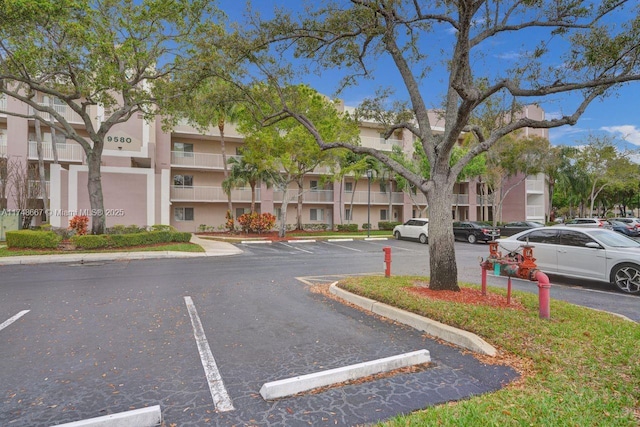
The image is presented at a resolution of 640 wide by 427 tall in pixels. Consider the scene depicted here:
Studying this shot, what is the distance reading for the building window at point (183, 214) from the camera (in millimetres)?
27459

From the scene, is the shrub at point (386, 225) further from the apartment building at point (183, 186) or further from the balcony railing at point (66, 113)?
the balcony railing at point (66, 113)

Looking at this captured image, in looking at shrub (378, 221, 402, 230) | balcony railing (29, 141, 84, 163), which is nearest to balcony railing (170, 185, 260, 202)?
balcony railing (29, 141, 84, 163)

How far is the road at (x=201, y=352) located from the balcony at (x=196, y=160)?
1837 centimetres

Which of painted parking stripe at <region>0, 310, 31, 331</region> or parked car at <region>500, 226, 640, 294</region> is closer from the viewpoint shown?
painted parking stripe at <region>0, 310, 31, 331</region>

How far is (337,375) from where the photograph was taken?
365 centimetres

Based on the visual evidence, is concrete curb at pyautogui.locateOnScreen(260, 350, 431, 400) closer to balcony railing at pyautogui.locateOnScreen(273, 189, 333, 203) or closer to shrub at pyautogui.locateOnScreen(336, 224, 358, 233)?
shrub at pyautogui.locateOnScreen(336, 224, 358, 233)

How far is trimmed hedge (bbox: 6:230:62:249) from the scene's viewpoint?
14930 mm

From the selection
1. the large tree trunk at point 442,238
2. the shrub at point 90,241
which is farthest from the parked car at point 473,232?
the shrub at point 90,241

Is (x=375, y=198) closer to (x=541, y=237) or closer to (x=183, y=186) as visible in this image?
(x=183, y=186)

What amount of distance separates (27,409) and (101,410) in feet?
2.21

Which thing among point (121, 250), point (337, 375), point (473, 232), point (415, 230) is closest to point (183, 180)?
point (121, 250)

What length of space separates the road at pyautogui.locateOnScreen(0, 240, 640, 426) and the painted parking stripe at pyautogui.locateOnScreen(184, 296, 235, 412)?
0.14 feet

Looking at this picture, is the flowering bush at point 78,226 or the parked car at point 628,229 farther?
the parked car at point 628,229

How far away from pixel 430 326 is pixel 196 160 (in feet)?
81.5
